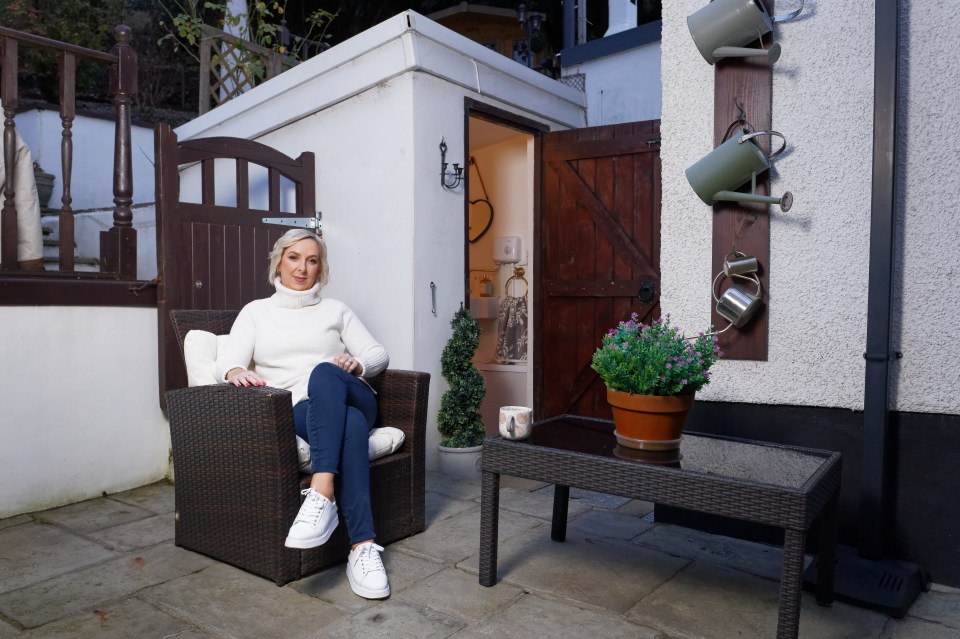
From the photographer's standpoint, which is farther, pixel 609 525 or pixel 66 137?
pixel 66 137

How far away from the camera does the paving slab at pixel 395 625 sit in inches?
68.0

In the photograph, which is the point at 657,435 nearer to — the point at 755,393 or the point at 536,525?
the point at 755,393

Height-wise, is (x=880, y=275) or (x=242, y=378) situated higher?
(x=880, y=275)

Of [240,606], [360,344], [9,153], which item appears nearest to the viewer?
[240,606]

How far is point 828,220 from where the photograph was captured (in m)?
2.27

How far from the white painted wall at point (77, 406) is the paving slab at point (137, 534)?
427 mm

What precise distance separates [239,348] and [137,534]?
798mm

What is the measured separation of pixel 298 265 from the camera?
2.38 m

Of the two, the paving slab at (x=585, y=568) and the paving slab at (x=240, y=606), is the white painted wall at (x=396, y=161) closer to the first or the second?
the paving slab at (x=585, y=568)

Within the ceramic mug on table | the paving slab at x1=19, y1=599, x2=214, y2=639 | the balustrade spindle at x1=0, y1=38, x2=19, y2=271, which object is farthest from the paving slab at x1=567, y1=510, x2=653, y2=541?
the balustrade spindle at x1=0, y1=38, x2=19, y2=271

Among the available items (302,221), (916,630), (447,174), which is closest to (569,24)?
(447,174)

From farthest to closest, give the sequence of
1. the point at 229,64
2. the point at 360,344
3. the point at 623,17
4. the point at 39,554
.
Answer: the point at 623,17, the point at 229,64, the point at 360,344, the point at 39,554

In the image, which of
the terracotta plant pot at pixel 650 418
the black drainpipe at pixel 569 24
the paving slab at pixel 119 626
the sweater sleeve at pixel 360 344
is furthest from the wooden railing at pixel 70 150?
the black drainpipe at pixel 569 24

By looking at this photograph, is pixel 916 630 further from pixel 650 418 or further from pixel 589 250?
pixel 589 250
